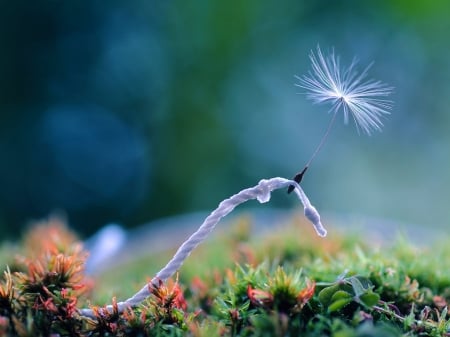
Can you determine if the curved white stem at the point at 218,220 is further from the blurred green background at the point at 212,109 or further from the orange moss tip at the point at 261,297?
the blurred green background at the point at 212,109

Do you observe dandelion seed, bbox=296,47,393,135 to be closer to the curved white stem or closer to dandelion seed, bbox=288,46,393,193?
dandelion seed, bbox=288,46,393,193

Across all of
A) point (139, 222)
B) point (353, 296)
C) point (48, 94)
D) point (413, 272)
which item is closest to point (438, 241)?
point (413, 272)

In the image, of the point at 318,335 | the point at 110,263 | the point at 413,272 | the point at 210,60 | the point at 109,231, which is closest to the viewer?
the point at 318,335

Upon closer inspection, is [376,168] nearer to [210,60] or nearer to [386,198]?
[386,198]

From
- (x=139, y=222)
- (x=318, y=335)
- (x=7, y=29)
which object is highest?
(x=7, y=29)

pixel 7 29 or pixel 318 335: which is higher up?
pixel 7 29

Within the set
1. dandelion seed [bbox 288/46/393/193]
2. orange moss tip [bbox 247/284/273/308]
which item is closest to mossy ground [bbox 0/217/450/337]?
orange moss tip [bbox 247/284/273/308]
